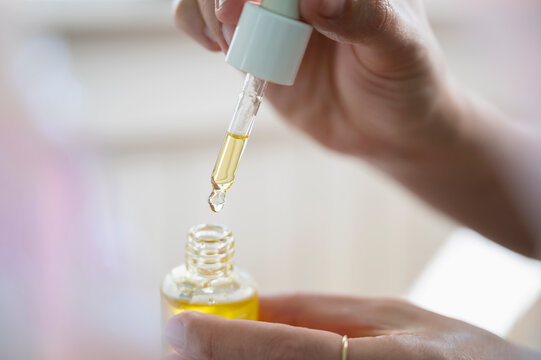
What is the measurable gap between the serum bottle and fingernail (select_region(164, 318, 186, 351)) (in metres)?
0.04

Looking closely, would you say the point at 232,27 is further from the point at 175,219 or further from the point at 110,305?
the point at 175,219

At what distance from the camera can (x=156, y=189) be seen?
119 centimetres

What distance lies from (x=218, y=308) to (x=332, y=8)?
0.24m

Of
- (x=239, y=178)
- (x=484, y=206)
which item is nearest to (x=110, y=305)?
(x=239, y=178)

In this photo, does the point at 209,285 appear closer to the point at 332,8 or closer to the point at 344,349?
the point at 344,349

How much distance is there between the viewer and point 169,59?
1110 millimetres

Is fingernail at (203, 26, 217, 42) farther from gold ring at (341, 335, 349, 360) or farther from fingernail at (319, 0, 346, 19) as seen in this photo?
gold ring at (341, 335, 349, 360)

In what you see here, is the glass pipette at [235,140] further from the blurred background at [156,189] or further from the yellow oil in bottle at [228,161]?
the blurred background at [156,189]

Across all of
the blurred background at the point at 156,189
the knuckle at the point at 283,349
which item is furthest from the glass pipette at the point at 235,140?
the blurred background at the point at 156,189

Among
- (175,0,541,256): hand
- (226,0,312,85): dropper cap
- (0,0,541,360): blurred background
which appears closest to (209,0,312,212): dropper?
(226,0,312,85): dropper cap

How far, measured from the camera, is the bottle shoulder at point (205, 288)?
0.49 meters

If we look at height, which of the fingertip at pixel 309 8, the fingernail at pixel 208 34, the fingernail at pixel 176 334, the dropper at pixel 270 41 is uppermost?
the fingertip at pixel 309 8

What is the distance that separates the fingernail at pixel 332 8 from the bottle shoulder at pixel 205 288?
0.75 ft

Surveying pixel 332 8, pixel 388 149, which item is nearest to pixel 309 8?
pixel 332 8
